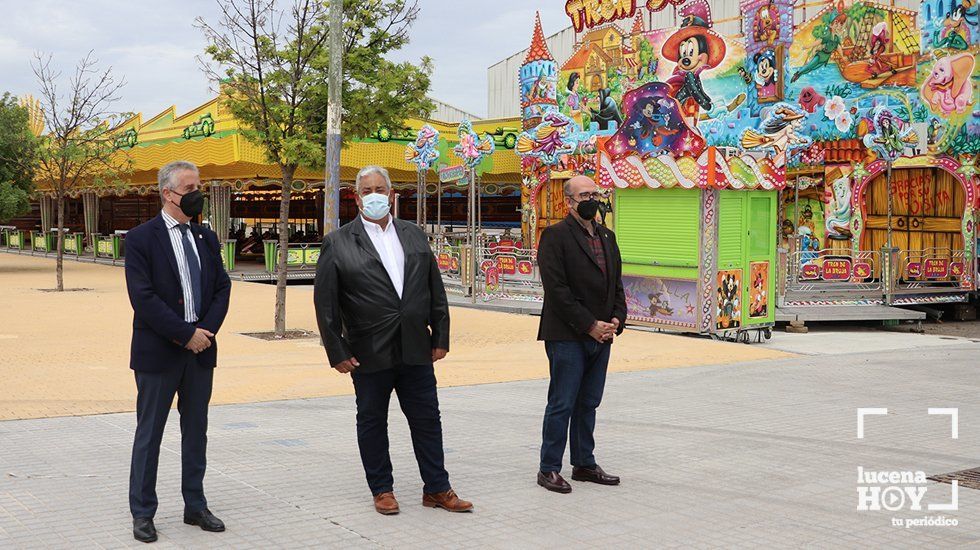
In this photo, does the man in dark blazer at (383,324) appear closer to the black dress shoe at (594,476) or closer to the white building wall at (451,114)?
the black dress shoe at (594,476)

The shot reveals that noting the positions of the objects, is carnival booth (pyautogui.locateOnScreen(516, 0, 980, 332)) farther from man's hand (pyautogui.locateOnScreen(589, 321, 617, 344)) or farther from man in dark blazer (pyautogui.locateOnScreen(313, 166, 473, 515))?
man in dark blazer (pyautogui.locateOnScreen(313, 166, 473, 515))

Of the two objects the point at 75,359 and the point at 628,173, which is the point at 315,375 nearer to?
the point at 75,359

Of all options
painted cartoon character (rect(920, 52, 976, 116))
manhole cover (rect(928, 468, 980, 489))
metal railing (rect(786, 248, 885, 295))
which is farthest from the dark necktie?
painted cartoon character (rect(920, 52, 976, 116))

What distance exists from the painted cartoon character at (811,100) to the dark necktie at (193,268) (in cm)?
2310

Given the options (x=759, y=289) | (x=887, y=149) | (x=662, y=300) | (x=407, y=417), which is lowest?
(x=407, y=417)

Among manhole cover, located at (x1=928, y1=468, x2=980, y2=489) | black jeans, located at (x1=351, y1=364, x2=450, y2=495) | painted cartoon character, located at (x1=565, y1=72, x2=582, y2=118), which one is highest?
painted cartoon character, located at (x1=565, y1=72, x2=582, y2=118)

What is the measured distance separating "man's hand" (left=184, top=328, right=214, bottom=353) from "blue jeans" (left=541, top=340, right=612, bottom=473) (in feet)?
6.13

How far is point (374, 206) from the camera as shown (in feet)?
17.9

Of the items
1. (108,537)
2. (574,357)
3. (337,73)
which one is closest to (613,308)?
(574,357)

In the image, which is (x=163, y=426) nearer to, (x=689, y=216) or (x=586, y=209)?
(x=586, y=209)

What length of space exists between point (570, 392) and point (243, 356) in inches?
277

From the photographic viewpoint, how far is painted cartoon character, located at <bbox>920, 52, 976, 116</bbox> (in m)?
23.0

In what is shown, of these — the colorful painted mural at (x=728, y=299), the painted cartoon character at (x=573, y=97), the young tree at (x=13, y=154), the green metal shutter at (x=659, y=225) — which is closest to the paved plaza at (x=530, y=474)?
the colorful painted mural at (x=728, y=299)

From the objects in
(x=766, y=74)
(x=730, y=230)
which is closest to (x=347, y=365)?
(x=730, y=230)
